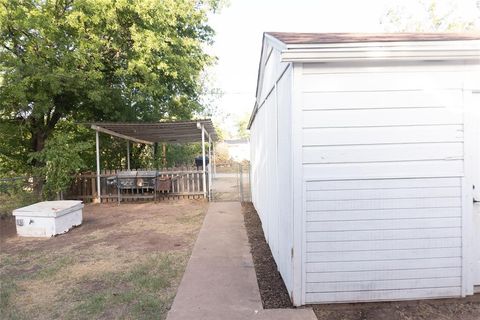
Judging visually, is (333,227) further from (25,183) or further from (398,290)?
(25,183)

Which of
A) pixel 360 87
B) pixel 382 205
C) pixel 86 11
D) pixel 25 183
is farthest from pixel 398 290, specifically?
pixel 86 11

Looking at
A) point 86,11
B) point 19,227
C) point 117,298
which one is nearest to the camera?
point 117,298

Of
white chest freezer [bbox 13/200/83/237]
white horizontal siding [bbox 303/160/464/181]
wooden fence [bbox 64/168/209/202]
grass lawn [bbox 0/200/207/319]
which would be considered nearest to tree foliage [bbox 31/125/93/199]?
grass lawn [bbox 0/200/207/319]

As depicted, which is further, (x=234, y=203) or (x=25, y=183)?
(x=234, y=203)

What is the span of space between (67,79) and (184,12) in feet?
17.7

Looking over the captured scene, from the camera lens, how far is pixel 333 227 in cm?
379

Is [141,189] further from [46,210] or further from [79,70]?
[46,210]

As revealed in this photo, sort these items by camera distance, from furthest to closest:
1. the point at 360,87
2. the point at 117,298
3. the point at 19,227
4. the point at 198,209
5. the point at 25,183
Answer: the point at 198,209 < the point at 25,183 < the point at 19,227 < the point at 117,298 < the point at 360,87

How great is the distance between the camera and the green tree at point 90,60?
10.8m

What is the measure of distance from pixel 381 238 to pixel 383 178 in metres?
0.63

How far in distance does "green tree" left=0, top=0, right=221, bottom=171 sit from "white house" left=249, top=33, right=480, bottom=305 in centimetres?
943

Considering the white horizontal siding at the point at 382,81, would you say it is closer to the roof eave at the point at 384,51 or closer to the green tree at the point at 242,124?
the roof eave at the point at 384,51

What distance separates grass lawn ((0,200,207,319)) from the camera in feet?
13.0

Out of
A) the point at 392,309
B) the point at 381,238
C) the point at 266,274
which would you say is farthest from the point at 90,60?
the point at 392,309
